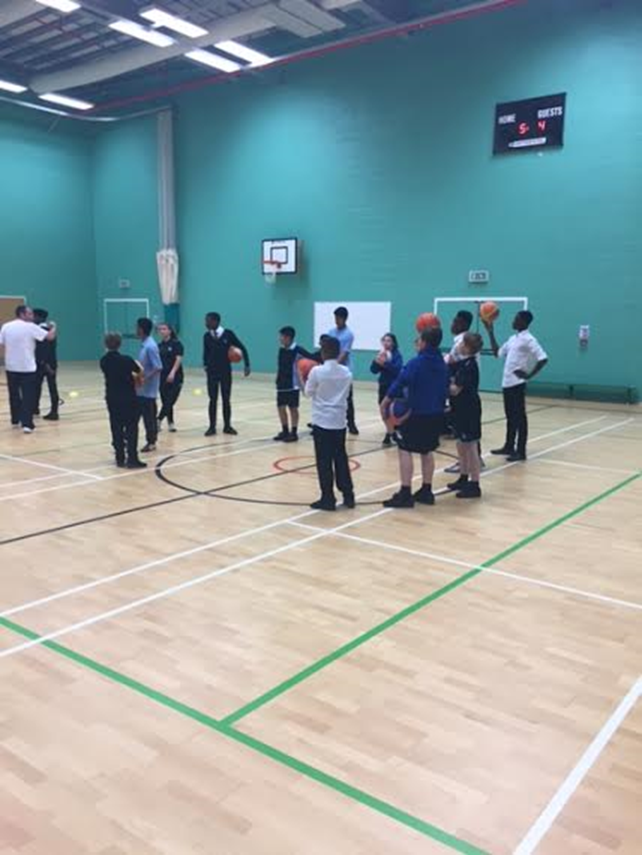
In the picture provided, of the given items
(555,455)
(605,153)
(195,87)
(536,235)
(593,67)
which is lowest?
(555,455)

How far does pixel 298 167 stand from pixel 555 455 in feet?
35.2

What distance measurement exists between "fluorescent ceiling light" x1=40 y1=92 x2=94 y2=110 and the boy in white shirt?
53.3 ft

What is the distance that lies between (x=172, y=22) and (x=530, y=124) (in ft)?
22.6

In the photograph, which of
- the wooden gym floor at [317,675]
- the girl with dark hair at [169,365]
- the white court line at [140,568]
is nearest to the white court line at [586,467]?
the wooden gym floor at [317,675]

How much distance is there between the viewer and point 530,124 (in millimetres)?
12906

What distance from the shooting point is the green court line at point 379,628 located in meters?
2.85

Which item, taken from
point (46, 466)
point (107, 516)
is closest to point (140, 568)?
point (107, 516)

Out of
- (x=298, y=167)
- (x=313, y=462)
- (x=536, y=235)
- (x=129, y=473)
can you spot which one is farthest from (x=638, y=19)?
(x=129, y=473)

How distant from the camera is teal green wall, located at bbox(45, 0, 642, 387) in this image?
12320mm

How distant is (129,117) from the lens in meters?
19.1

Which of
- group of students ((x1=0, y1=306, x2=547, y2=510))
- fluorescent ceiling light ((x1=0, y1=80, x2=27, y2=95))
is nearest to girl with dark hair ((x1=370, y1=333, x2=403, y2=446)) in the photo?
group of students ((x1=0, y1=306, x2=547, y2=510))

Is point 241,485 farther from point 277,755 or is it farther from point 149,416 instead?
point 277,755

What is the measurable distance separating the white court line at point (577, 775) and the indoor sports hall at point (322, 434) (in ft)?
0.03

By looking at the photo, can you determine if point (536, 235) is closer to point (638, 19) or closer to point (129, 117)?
point (638, 19)
